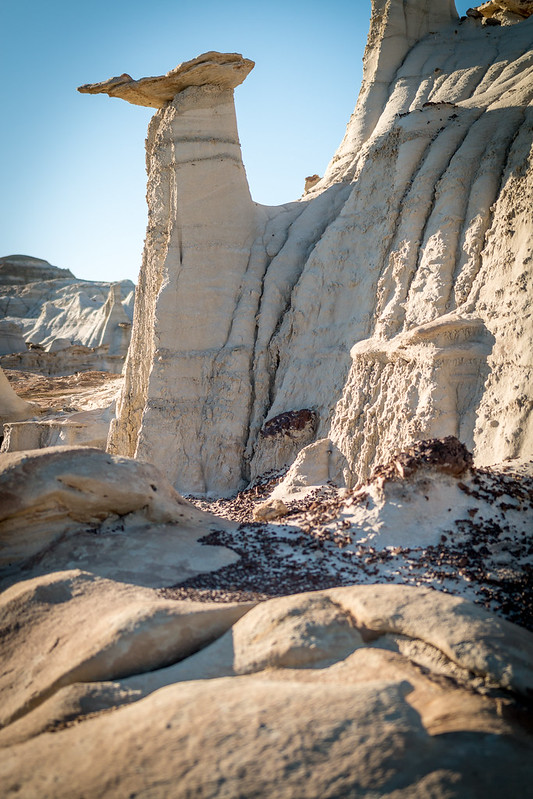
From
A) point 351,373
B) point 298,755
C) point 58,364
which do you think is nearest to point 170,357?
point 351,373

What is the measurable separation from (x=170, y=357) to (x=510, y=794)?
1142 cm

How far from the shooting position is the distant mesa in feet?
190

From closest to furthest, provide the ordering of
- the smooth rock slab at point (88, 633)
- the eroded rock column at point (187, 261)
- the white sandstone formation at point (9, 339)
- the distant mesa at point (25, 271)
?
the smooth rock slab at point (88, 633) < the eroded rock column at point (187, 261) < the white sandstone formation at point (9, 339) < the distant mesa at point (25, 271)

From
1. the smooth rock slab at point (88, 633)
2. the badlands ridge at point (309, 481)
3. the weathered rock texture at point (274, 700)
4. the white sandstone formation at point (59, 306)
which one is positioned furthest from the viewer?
the white sandstone formation at point (59, 306)

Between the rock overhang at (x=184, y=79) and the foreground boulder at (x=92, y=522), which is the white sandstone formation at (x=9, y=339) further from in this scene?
the foreground boulder at (x=92, y=522)

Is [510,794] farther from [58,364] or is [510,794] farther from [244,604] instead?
[58,364]

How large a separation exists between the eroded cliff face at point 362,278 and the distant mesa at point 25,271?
51694 millimetres

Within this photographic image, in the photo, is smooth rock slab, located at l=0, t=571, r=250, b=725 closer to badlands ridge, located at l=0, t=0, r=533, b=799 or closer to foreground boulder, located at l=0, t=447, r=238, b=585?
badlands ridge, located at l=0, t=0, r=533, b=799

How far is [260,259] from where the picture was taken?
43.8 ft

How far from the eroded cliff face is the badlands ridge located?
0.06m

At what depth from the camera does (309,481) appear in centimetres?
923

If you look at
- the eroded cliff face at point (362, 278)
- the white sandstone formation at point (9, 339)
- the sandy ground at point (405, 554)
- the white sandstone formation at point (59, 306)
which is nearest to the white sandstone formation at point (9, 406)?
the eroded cliff face at point (362, 278)

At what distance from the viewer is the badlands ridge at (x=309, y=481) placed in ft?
8.08

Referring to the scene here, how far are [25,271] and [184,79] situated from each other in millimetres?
53945
